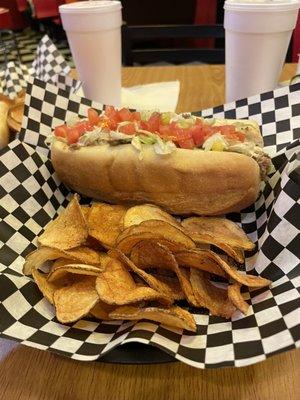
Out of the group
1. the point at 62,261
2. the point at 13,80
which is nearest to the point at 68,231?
the point at 62,261

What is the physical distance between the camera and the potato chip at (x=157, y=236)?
1.02 metres

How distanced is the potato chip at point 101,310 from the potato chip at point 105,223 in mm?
208

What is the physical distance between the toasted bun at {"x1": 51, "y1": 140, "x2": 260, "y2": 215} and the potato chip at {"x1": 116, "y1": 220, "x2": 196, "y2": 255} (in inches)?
14.5

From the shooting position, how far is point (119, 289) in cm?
92

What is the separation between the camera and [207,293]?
39.2 inches

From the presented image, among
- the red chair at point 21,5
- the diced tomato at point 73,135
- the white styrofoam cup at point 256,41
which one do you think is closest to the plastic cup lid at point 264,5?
the white styrofoam cup at point 256,41

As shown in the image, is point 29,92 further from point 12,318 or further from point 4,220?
point 12,318

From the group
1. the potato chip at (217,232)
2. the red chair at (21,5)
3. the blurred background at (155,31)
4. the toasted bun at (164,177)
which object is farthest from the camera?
the red chair at (21,5)

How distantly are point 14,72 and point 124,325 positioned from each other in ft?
6.46

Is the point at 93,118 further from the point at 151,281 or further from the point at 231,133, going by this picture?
the point at 151,281

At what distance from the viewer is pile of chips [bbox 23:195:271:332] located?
903mm

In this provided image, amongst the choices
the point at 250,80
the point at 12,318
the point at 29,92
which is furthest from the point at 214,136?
the point at 12,318

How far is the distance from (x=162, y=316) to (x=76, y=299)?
23 centimetres

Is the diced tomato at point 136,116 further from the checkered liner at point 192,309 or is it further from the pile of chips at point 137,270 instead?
the pile of chips at point 137,270
